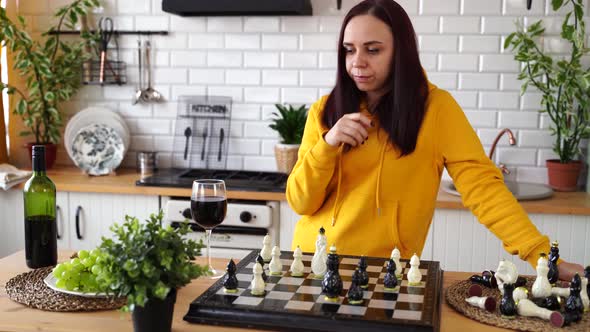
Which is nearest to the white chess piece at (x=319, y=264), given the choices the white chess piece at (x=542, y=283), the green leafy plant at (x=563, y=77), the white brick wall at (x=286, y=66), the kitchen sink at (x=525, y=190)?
the white chess piece at (x=542, y=283)

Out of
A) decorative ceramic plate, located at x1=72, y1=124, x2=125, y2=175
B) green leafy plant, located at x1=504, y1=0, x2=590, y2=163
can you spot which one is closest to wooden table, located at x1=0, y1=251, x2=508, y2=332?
green leafy plant, located at x1=504, y1=0, x2=590, y2=163

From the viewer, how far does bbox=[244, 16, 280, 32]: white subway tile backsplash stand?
12.5 feet

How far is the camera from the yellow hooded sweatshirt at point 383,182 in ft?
7.06

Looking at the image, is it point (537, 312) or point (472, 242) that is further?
point (472, 242)

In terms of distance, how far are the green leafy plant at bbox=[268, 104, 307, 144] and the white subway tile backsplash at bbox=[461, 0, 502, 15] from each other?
96 centimetres

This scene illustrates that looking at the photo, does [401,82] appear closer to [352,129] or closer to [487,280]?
[352,129]

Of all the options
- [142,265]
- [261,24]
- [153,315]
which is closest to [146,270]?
[142,265]

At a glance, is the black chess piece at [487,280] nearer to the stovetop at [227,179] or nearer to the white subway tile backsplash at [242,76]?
the stovetop at [227,179]

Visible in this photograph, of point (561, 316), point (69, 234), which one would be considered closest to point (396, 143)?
point (561, 316)

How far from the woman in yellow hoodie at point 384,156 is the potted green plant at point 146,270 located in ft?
2.55

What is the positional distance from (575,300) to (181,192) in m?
2.24

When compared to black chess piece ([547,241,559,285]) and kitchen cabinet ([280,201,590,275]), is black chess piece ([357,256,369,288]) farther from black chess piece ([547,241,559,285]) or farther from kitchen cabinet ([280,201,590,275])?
kitchen cabinet ([280,201,590,275])

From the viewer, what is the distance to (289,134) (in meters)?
3.66

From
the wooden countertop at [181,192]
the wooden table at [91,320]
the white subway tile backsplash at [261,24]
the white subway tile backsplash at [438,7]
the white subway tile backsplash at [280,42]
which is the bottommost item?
the wooden countertop at [181,192]
